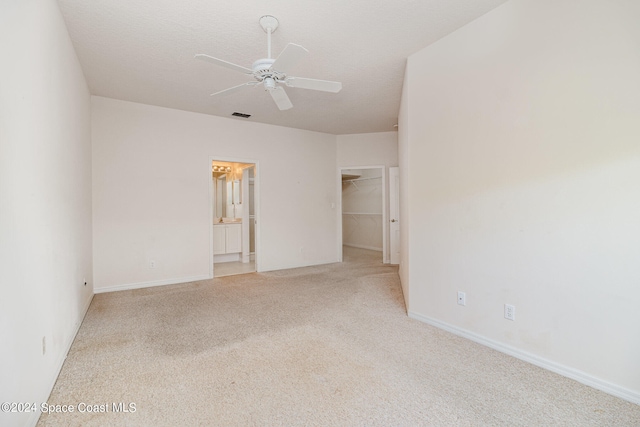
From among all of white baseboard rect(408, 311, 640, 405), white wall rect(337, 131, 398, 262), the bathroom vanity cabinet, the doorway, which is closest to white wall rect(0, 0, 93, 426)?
white baseboard rect(408, 311, 640, 405)

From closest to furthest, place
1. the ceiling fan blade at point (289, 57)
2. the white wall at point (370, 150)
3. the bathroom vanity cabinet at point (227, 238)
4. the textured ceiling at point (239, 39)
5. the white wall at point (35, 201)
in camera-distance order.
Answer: the white wall at point (35, 201), the ceiling fan blade at point (289, 57), the textured ceiling at point (239, 39), the white wall at point (370, 150), the bathroom vanity cabinet at point (227, 238)

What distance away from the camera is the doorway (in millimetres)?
7887

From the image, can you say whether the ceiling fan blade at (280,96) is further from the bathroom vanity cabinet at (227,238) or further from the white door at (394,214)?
the bathroom vanity cabinet at (227,238)

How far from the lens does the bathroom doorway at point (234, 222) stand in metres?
5.84

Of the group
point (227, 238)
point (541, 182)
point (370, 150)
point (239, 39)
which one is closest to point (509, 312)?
point (541, 182)

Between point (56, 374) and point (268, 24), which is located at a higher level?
point (268, 24)

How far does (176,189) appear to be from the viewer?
15.1 ft

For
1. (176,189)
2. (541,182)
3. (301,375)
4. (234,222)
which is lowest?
(301,375)

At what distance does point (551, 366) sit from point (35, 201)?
342cm

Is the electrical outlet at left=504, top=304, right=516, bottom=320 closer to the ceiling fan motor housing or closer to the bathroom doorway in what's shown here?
the ceiling fan motor housing

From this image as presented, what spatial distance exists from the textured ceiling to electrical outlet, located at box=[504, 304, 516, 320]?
2301mm

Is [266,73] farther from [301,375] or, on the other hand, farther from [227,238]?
[227,238]

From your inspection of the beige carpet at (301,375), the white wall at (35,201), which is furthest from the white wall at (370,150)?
the white wall at (35,201)

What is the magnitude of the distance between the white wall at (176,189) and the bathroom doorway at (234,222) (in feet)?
1.54
